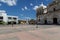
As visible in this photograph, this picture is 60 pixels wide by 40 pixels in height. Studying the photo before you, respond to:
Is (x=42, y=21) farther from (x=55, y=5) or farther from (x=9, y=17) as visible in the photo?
(x=9, y=17)

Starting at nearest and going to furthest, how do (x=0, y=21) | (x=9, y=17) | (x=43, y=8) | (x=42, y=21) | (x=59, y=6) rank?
(x=59, y=6), (x=42, y=21), (x=43, y=8), (x=0, y=21), (x=9, y=17)

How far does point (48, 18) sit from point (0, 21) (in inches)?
1404

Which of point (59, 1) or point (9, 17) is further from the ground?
point (59, 1)

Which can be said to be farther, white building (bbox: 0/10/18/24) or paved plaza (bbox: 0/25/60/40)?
white building (bbox: 0/10/18/24)

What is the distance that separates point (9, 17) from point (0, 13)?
643cm

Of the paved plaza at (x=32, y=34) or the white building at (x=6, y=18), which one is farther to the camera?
the white building at (x=6, y=18)

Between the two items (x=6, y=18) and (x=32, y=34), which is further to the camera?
(x=6, y=18)

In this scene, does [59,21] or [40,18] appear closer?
[59,21]

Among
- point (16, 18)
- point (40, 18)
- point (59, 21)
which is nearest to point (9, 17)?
point (16, 18)

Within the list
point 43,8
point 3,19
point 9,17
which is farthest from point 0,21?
point 43,8

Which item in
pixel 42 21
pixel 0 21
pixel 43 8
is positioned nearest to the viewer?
pixel 42 21

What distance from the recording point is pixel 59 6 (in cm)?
4091

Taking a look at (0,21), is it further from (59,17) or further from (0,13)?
(59,17)

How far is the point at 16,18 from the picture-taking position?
78.5m
